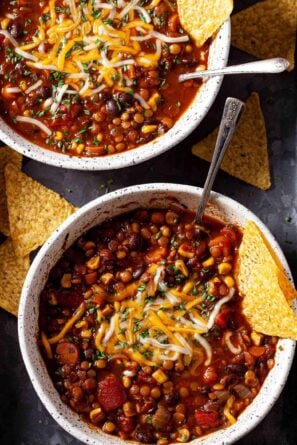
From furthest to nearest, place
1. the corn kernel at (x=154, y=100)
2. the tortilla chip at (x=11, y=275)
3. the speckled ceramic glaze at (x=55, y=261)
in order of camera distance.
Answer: the tortilla chip at (x=11, y=275) < the corn kernel at (x=154, y=100) < the speckled ceramic glaze at (x=55, y=261)

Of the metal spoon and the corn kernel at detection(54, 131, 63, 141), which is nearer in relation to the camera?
the metal spoon

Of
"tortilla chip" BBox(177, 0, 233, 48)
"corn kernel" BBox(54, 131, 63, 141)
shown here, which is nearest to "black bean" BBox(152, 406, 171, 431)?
"corn kernel" BBox(54, 131, 63, 141)

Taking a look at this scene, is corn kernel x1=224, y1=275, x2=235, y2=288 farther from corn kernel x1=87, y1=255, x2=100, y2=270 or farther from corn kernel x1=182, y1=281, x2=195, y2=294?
corn kernel x1=87, y1=255, x2=100, y2=270

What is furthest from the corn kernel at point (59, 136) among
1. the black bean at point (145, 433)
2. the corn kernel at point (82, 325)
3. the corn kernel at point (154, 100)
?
the black bean at point (145, 433)

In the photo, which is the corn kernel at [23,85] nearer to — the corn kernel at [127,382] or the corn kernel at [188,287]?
the corn kernel at [188,287]

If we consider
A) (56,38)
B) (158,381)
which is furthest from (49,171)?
(158,381)

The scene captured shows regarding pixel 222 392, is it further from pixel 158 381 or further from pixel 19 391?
pixel 19 391
